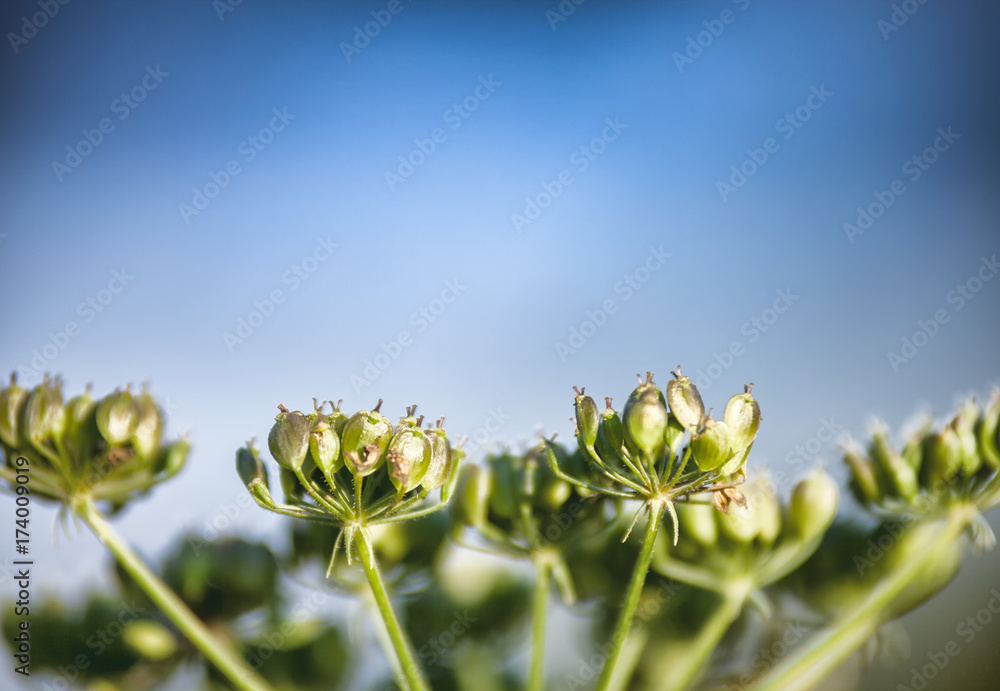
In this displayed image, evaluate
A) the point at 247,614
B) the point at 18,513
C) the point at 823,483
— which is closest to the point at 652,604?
the point at 823,483

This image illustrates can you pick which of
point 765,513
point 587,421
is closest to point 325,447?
point 587,421

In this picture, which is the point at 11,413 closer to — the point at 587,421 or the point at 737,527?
the point at 587,421

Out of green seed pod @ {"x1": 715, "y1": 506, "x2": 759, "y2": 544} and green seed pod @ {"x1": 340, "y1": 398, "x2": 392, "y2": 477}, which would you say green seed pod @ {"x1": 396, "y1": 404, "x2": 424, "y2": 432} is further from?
green seed pod @ {"x1": 715, "y1": 506, "x2": 759, "y2": 544}

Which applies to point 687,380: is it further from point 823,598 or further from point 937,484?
point 823,598

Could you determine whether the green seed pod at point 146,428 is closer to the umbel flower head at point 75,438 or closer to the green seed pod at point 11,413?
the umbel flower head at point 75,438

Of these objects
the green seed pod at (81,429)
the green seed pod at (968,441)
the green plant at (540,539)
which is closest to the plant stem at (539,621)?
the green plant at (540,539)

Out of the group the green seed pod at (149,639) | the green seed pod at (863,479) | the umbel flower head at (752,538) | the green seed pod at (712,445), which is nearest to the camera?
the green seed pod at (712,445)
